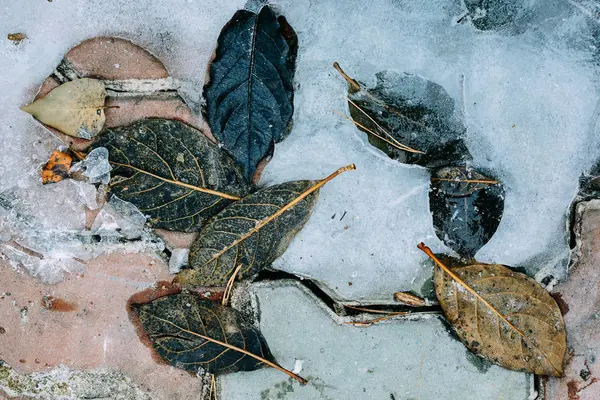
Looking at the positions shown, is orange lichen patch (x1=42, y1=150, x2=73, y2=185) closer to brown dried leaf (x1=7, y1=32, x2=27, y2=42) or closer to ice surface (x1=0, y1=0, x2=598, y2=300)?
ice surface (x1=0, y1=0, x2=598, y2=300)

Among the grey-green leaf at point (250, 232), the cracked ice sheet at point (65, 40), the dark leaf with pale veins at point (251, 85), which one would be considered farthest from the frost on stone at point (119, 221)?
the dark leaf with pale veins at point (251, 85)

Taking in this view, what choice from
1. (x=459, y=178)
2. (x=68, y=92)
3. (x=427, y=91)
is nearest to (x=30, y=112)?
(x=68, y=92)

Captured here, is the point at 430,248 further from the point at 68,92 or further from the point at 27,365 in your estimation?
the point at 27,365

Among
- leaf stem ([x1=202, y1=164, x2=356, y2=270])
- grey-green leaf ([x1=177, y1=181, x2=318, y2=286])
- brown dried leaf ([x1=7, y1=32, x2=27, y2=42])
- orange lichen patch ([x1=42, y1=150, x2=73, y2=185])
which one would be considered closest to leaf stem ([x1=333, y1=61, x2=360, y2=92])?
leaf stem ([x1=202, y1=164, x2=356, y2=270])

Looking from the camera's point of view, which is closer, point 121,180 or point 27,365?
point 121,180

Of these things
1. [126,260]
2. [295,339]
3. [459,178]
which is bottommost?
[295,339]

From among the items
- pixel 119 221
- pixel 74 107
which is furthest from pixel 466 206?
pixel 74 107
